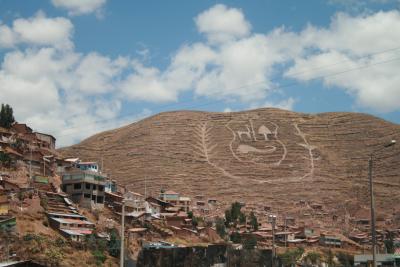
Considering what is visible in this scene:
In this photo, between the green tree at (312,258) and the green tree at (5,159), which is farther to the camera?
the green tree at (312,258)

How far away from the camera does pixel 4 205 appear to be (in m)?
45.4

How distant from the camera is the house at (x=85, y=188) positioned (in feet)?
183

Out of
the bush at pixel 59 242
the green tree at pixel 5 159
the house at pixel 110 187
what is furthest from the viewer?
the house at pixel 110 187

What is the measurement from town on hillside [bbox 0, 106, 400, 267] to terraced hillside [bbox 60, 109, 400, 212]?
16.9 meters

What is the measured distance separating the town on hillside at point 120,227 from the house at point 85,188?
96mm

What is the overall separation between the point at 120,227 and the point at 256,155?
76537 mm

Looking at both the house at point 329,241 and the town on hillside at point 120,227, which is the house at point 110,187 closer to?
the town on hillside at point 120,227

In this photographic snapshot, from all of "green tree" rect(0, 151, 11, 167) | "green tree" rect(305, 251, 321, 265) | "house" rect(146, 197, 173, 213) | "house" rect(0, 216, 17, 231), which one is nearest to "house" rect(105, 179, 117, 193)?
"house" rect(146, 197, 173, 213)

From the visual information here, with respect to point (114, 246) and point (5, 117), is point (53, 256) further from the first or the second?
point (5, 117)

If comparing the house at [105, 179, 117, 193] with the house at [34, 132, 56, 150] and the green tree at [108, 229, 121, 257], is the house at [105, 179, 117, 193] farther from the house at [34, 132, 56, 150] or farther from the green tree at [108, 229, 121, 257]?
the green tree at [108, 229, 121, 257]

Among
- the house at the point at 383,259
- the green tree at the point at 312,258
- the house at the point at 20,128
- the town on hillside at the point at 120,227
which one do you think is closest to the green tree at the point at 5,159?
the town on hillside at the point at 120,227

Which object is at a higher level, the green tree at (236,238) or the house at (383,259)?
the green tree at (236,238)

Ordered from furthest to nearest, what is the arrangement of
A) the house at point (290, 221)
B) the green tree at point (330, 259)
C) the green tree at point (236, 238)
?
the house at point (290, 221), the green tree at point (236, 238), the green tree at point (330, 259)

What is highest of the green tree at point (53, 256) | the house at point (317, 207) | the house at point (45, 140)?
the house at point (45, 140)
